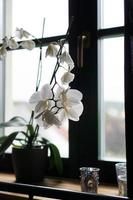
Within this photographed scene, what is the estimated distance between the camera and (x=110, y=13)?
1.49 m

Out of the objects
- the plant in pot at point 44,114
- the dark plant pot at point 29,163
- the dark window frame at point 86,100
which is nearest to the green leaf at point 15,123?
the plant in pot at point 44,114

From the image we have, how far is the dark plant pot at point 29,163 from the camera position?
4.44 feet

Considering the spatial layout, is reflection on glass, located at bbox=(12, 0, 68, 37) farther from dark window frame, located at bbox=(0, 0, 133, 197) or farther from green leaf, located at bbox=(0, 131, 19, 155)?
green leaf, located at bbox=(0, 131, 19, 155)

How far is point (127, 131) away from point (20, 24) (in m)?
1.09

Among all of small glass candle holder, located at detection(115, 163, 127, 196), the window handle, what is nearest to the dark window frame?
the window handle

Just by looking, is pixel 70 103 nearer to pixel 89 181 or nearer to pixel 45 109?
pixel 45 109

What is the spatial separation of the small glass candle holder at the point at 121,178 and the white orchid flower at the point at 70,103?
0.27 metres

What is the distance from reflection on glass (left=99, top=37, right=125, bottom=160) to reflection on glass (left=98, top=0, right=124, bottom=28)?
7 cm

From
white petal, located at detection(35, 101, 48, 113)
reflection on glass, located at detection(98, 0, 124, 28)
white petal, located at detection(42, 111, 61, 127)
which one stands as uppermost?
reflection on glass, located at detection(98, 0, 124, 28)

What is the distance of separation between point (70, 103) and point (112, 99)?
1.06 ft

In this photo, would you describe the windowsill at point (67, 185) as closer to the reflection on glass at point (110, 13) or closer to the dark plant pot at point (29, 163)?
the dark plant pot at point (29, 163)

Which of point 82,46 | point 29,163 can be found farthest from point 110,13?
point 29,163

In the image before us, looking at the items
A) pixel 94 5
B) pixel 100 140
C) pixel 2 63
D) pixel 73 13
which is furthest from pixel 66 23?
pixel 100 140

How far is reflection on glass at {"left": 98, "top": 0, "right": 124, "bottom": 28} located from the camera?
1.46m
